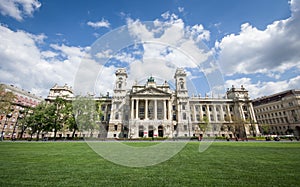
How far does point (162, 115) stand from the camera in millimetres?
54469

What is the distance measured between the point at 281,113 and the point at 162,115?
5022 centimetres

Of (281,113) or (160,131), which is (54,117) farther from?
(281,113)

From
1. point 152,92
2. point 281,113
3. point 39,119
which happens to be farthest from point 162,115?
point 281,113

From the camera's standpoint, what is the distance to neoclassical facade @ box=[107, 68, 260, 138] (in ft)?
170

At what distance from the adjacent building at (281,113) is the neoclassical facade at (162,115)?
1104 centimetres

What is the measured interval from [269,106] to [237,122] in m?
26.6

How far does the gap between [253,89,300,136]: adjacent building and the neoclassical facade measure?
1104cm

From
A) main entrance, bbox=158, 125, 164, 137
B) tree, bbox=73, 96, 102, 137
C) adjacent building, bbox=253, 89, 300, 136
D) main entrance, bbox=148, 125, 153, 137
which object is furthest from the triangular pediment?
adjacent building, bbox=253, 89, 300, 136

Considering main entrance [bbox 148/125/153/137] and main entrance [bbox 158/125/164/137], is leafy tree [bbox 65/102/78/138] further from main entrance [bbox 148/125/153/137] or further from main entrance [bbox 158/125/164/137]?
main entrance [bbox 158/125/164/137]

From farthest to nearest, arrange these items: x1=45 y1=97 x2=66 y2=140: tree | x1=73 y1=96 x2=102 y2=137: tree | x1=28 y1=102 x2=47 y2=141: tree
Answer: x1=45 y1=97 x2=66 y2=140: tree → x1=28 y1=102 x2=47 y2=141: tree → x1=73 y1=96 x2=102 y2=137: tree

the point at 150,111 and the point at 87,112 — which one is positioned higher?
the point at 150,111

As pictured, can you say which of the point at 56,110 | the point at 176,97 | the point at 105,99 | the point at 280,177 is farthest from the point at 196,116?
the point at 280,177

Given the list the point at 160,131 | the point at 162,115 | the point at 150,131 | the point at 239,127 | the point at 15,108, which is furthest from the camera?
the point at 239,127

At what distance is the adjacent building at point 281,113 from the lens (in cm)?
5903
